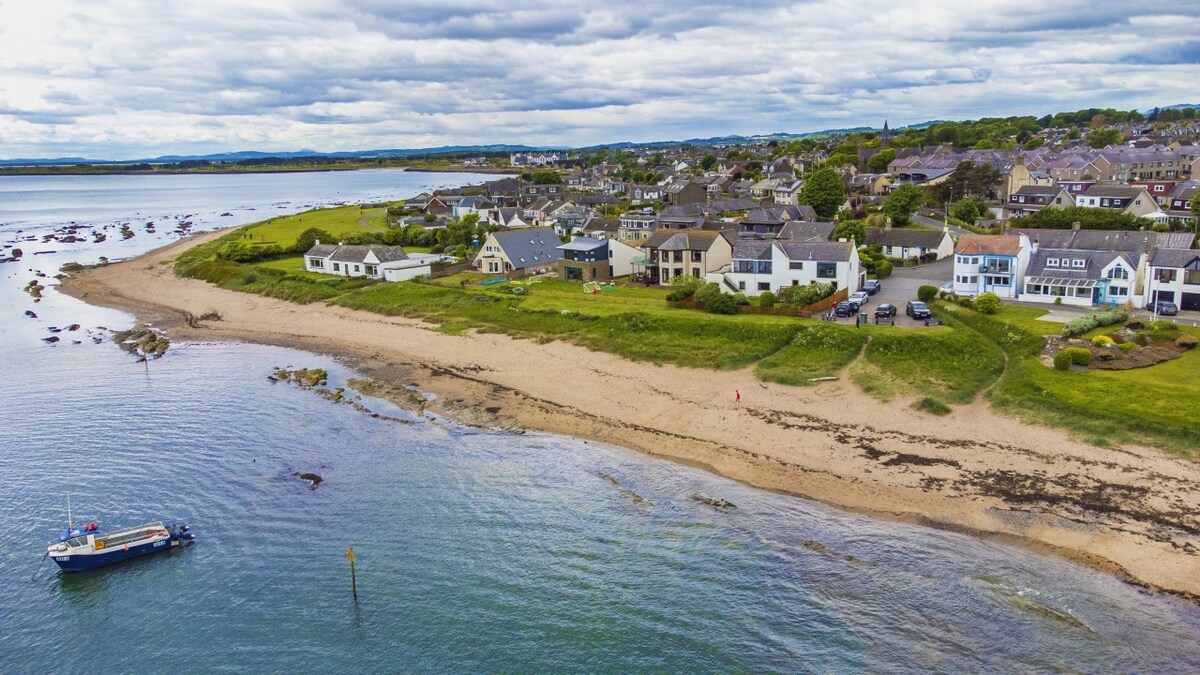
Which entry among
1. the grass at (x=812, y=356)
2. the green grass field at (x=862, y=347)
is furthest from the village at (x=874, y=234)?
the grass at (x=812, y=356)

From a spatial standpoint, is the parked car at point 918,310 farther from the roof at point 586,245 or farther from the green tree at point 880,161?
the green tree at point 880,161

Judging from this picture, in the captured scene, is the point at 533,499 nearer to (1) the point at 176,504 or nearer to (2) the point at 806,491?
(2) the point at 806,491

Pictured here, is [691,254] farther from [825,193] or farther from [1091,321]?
[825,193]

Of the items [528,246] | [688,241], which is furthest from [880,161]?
[688,241]

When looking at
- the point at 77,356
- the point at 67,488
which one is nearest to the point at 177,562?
the point at 67,488

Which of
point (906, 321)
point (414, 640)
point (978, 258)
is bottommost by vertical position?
point (414, 640)

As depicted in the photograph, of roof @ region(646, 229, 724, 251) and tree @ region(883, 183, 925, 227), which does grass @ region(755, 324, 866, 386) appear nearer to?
roof @ region(646, 229, 724, 251)
